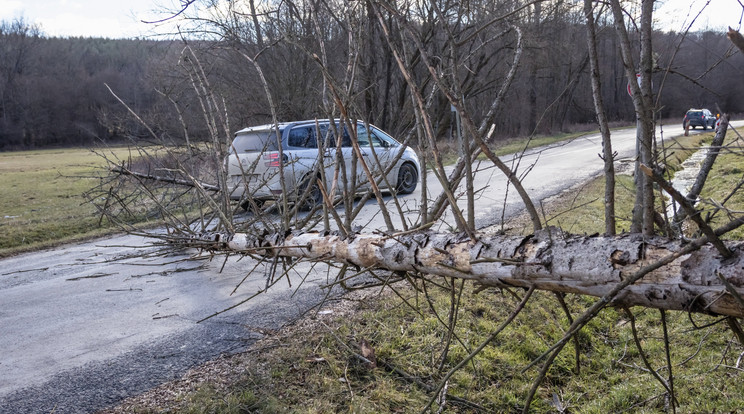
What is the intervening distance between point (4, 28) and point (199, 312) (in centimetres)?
9896

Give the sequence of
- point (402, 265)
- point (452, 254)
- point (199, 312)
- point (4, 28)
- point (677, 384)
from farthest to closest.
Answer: point (4, 28), point (199, 312), point (677, 384), point (402, 265), point (452, 254)

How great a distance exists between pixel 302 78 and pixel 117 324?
14887 millimetres

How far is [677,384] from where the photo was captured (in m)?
3.56

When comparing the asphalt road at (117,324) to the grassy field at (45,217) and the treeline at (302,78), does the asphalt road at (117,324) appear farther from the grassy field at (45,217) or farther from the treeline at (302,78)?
the treeline at (302,78)

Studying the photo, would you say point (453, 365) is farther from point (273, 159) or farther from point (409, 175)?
point (409, 175)

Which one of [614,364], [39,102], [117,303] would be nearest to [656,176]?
[614,364]

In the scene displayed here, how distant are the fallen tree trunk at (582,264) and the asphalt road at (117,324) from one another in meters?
0.35

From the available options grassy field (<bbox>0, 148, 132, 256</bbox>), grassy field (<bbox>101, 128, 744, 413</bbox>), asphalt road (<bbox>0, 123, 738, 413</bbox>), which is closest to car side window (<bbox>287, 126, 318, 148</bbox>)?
grassy field (<bbox>0, 148, 132, 256</bbox>)

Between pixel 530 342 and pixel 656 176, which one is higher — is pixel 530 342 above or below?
below

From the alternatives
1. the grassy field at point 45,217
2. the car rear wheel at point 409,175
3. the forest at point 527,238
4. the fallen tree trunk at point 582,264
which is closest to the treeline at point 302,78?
the forest at point 527,238

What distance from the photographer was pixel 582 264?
1894mm

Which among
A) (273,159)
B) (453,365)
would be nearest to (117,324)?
(453,365)

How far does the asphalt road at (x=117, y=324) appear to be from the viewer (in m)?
3.50

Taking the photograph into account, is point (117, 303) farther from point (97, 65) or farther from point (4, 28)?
point (97, 65)
